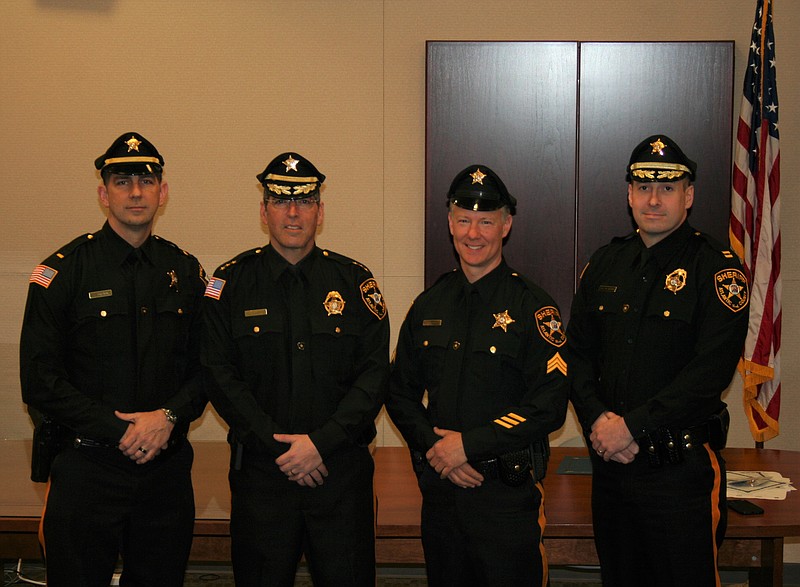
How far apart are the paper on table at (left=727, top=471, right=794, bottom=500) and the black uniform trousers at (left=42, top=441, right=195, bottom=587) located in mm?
2086

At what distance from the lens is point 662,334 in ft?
8.95

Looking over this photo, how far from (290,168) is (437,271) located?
1805mm

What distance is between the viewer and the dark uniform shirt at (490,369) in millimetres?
2559

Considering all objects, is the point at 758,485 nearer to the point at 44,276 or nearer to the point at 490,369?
→ the point at 490,369

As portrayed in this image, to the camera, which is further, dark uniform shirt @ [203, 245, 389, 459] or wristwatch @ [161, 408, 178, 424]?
wristwatch @ [161, 408, 178, 424]

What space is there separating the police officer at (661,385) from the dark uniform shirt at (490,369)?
249 mm

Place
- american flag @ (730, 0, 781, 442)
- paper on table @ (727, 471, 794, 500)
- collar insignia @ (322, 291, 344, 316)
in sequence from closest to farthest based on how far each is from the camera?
collar insignia @ (322, 291, 344, 316)
paper on table @ (727, 471, 794, 500)
american flag @ (730, 0, 781, 442)

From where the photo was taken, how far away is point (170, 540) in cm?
275

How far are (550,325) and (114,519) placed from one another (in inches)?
60.0

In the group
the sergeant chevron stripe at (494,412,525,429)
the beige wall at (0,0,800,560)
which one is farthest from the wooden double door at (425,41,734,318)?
the sergeant chevron stripe at (494,412,525,429)

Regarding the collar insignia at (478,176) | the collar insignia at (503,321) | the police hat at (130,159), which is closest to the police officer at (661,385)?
the collar insignia at (503,321)

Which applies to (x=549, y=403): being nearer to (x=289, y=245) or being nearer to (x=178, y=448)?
(x=289, y=245)

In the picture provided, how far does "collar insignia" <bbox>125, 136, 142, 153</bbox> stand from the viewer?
282cm

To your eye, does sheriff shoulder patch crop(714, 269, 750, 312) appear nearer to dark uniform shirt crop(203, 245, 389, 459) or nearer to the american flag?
dark uniform shirt crop(203, 245, 389, 459)
